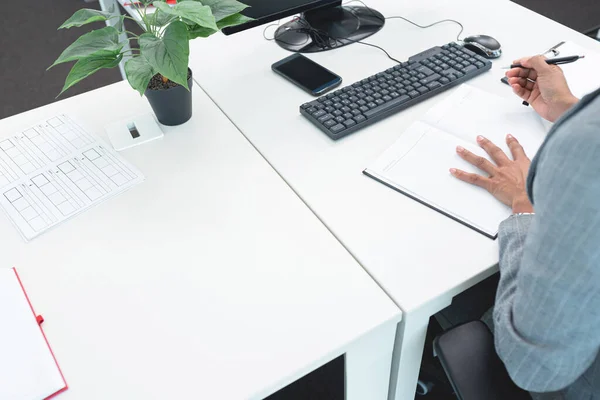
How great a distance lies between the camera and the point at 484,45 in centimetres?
112

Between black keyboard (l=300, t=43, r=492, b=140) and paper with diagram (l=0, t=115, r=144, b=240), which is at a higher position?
black keyboard (l=300, t=43, r=492, b=140)

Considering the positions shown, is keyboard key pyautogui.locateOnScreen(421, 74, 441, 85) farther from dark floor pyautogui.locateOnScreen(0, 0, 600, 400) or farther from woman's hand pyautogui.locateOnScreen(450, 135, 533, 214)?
dark floor pyautogui.locateOnScreen(0, 0, 600, 400)

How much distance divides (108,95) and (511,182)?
0.87m

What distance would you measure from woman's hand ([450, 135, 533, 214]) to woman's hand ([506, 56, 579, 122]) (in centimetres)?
11

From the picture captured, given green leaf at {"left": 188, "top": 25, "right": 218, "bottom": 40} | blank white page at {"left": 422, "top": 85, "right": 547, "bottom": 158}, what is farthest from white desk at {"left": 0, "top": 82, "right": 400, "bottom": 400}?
blank white page at {"left": 422, "top": 85, "right": 547, "bottom": 158}

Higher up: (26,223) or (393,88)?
(393,88)

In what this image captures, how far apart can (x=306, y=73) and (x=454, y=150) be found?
0.40 metres

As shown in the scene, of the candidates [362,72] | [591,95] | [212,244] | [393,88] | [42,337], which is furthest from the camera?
[362,72]

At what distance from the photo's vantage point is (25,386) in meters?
0.58

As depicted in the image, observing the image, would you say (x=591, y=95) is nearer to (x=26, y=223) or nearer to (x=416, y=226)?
(x=416, y=226)

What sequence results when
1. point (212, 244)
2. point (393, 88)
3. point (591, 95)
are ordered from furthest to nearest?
point (393, 88) → point (212, 244) → point (591, 95)

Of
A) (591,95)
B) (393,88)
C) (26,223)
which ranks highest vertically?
(591,95)

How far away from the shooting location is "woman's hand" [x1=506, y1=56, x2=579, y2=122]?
887mm

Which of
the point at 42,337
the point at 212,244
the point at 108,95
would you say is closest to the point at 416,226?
the point at 212,244
